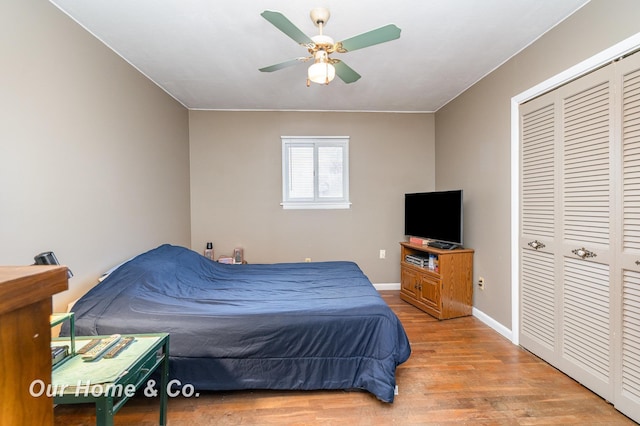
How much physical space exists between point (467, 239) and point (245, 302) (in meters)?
2.60

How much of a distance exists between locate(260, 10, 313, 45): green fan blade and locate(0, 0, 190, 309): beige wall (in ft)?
4.67

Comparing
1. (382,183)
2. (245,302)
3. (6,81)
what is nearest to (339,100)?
(382,183)

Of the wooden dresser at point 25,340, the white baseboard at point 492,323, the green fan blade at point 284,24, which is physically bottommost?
the white baseboard at point 492,323

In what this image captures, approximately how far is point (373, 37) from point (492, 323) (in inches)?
112

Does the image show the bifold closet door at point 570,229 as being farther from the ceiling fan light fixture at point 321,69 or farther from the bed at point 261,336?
the ceiling fan light fixture at point 321,69

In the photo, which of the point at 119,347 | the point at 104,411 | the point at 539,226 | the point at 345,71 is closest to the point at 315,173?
the point at 345,71

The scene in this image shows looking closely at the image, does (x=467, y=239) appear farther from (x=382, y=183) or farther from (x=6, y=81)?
(x=6, y=81)

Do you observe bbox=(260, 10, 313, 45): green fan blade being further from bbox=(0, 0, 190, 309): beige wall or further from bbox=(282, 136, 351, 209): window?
bbox=(282, 136, 351, 209): window

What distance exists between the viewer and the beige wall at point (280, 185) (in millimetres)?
4031

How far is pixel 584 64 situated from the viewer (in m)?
1.97

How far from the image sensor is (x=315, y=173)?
4121 millimetres

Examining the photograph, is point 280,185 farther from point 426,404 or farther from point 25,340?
point 25,340

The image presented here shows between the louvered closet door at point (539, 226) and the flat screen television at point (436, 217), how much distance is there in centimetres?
68

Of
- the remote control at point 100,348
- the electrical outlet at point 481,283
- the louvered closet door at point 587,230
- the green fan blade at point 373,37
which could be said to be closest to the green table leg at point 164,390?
the remote control at point 100,348
